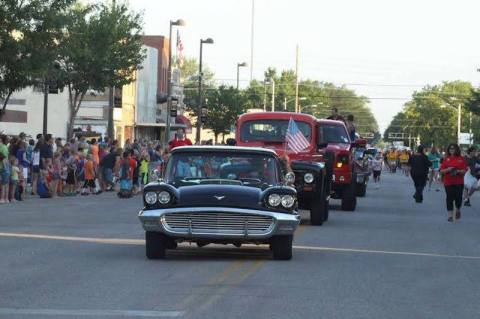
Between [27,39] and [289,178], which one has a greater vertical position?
[27,39]

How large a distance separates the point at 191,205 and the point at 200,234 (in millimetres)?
388

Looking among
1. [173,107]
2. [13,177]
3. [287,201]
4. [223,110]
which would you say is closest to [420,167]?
[13,177]

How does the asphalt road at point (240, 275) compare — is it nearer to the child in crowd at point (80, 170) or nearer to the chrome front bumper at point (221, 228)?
the chrome front bumper at point (221, 228)

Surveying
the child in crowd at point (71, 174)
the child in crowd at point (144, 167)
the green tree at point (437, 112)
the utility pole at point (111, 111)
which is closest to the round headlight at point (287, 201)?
the child in crowd at point (71, 174)

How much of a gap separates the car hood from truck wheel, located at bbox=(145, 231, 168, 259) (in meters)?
0.53

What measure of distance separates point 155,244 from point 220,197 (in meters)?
1.08

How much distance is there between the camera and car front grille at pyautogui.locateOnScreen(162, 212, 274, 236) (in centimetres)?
1434

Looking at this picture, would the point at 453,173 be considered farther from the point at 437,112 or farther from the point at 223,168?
the point at 437,112

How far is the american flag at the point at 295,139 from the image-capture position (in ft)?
78.0

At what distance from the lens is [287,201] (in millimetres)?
14594

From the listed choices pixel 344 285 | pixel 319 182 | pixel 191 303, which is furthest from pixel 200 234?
pixel 319 182

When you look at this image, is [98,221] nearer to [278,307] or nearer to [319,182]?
[319,182]

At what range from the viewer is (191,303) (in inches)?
423

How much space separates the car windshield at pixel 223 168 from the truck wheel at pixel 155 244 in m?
0.92
